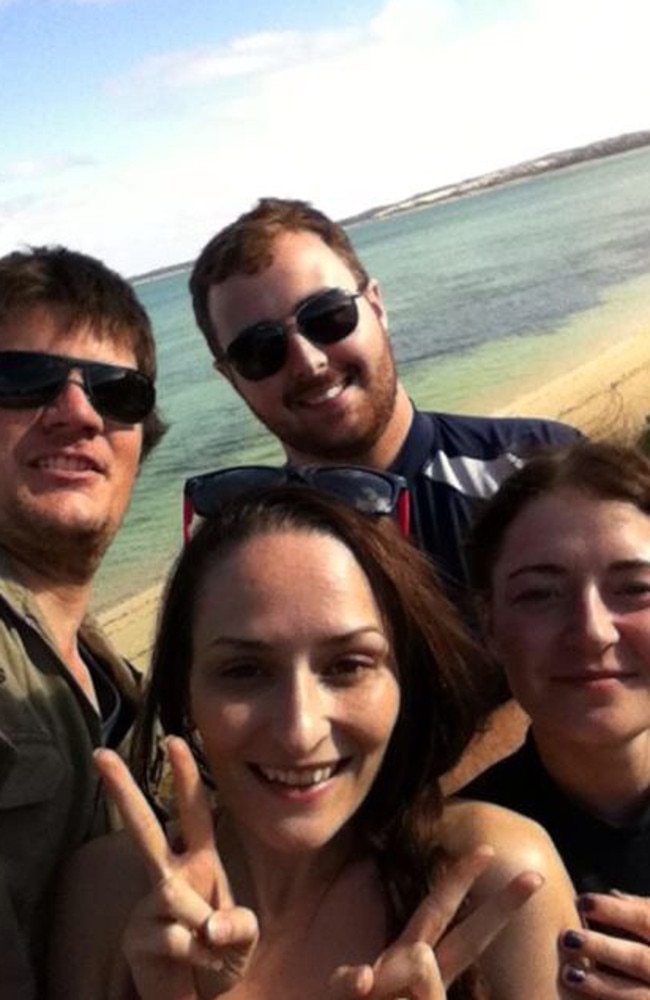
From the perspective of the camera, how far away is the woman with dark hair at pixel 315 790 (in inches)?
89.0

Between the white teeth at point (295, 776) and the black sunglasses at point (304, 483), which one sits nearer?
the white teeth at point (295, 776)

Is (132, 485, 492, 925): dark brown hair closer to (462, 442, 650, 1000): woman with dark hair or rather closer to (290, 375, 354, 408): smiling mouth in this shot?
(462, 442, 650, 1000): woman with dark hair

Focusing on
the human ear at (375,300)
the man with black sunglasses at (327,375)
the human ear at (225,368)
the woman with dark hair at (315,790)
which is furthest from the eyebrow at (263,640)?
the human ear at (375,300)

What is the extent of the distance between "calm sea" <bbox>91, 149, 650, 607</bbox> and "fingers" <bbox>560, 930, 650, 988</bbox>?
8360 mm

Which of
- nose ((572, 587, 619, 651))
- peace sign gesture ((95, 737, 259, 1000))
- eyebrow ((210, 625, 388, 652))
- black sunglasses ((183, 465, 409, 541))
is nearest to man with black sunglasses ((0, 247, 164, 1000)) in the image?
black sunglasses ((183, 465, 409, 541))

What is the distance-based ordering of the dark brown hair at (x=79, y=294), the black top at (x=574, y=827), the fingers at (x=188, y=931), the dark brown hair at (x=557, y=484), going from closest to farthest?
the fingers at (x=188, y=931) < the black top at (x=574, y=827) < the dark brown hair at (x=557, y=484) < the dark brown hair at (x=79, y=294)

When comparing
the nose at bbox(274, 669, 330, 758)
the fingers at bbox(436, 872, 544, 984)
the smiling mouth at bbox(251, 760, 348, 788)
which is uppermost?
the nose at bbox(274, 669, 330, 758)

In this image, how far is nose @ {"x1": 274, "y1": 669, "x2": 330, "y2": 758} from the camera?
7.88ft

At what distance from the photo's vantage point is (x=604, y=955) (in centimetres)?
244

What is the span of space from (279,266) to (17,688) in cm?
227

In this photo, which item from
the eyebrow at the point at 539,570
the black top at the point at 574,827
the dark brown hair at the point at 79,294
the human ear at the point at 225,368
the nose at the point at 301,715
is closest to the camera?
the nose at the point at 301,715

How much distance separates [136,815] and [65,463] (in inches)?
60.8

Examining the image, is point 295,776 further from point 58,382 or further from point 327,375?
point 327,375

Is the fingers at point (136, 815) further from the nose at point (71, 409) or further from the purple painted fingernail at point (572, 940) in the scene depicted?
the nose at point (71, 409)
